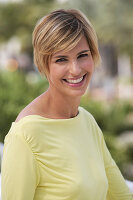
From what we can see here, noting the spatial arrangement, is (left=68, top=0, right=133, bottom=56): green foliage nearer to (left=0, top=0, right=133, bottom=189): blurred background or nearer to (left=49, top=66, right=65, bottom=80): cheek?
(left=0, top=0, right=133, bottom=189): blurred background

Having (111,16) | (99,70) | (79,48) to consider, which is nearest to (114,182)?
(79,48)

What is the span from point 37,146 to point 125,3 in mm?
14383

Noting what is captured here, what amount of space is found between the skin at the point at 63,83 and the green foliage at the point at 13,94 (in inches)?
141

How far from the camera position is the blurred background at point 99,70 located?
6500mm

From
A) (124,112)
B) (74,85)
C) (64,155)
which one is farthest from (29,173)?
(124,112)

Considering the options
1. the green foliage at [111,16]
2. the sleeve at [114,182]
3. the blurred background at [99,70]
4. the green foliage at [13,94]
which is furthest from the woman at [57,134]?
the green foliage at [111,16]

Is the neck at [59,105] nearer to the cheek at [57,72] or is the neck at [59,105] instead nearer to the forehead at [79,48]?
the cheek at [57,72]

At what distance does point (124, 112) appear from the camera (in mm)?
7684

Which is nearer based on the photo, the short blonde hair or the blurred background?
the short blonde hair

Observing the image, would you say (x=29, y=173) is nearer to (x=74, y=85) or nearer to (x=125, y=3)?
(x=74, y=85)

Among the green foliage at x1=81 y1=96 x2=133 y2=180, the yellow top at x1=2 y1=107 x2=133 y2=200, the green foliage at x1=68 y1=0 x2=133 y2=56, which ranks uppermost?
the green foliage at x1=68 y1=0 x2=133 y2=56

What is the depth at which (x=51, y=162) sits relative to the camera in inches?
A: 61.0

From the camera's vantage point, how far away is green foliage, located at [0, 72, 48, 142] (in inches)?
224

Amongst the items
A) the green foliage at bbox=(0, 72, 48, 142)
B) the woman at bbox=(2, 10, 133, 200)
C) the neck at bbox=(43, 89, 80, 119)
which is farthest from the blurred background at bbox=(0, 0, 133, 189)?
the woman at bbox=(2, 10, 133, 200)
